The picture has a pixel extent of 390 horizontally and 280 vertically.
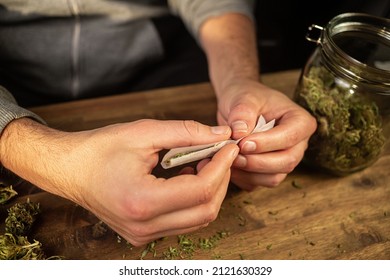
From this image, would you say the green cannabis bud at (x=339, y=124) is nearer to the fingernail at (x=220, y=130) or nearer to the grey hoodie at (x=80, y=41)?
the fingernail at (x=220, y=130)

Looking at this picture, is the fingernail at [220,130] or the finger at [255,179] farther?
the finger at [255,179]

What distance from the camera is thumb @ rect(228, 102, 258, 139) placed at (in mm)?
812

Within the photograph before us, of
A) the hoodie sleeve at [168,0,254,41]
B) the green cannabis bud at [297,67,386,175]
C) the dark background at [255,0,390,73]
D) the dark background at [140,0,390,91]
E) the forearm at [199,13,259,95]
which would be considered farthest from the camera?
the dark background at [255,0,390,73]

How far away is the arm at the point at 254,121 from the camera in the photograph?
834mm

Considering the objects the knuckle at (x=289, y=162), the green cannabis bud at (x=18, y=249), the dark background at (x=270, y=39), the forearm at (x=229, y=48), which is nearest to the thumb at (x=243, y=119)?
the knuckle at (x=289, y=162)

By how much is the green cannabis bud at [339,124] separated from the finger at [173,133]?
28cm

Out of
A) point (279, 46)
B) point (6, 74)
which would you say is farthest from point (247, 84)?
point (279, 46)

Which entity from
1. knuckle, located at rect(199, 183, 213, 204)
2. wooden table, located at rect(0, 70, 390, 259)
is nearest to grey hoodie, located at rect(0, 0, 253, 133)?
wooden table, located at rect(0, 70, 390, 259)

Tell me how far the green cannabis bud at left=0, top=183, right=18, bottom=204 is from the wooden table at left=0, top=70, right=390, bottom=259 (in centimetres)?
2

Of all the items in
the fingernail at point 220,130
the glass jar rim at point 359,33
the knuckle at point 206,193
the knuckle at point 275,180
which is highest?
the glass jar rim at point 359,33

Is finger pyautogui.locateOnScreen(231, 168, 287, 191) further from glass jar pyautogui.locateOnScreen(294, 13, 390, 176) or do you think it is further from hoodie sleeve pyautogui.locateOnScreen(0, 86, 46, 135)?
hoodie sleeve pyautogui.locateOnScreen(0, 86, 46, 135)

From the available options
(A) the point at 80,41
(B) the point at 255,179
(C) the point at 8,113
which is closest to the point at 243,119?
(B) the point at 255,179

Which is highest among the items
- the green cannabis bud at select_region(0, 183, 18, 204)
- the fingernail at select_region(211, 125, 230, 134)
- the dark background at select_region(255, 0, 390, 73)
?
the fingernail at select_region(211, 125, 230, 134)

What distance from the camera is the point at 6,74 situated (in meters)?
1.23
